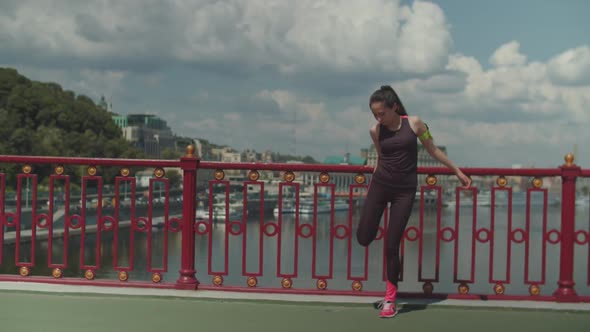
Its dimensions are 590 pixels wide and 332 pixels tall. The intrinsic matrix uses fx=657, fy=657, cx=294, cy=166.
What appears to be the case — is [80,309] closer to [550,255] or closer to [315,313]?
[315,313]

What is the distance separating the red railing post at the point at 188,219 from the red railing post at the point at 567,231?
8.89 feet

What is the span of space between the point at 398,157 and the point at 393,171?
10 centimetres

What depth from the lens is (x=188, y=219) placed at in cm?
503

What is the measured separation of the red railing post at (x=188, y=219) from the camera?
498cm

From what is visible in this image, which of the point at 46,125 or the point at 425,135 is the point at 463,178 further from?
the point at 46,125

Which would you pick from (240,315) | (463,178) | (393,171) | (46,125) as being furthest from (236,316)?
(46,125)

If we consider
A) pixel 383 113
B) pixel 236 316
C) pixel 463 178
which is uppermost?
pixel 383 113

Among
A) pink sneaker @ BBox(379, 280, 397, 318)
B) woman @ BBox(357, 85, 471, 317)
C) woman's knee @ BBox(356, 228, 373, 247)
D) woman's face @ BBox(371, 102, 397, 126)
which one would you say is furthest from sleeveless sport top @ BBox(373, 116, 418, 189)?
pink sneaker @ BBox(379, 280, 397, 318)

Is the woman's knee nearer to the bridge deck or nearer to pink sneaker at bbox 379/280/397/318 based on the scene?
pink sneaker at bbox 379/280/397/318

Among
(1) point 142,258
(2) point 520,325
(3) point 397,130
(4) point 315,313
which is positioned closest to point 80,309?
(4) point 315,313

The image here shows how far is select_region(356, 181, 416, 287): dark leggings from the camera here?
14.0 feet

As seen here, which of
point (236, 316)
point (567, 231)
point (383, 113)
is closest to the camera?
point (383, 113)

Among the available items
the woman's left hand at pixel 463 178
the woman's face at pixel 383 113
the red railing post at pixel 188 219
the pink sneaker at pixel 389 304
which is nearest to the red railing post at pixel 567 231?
the woman's left hand at pixel 463 178

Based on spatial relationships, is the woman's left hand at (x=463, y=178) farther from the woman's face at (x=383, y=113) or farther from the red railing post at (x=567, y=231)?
the red railing post at (x=567, y=231)
